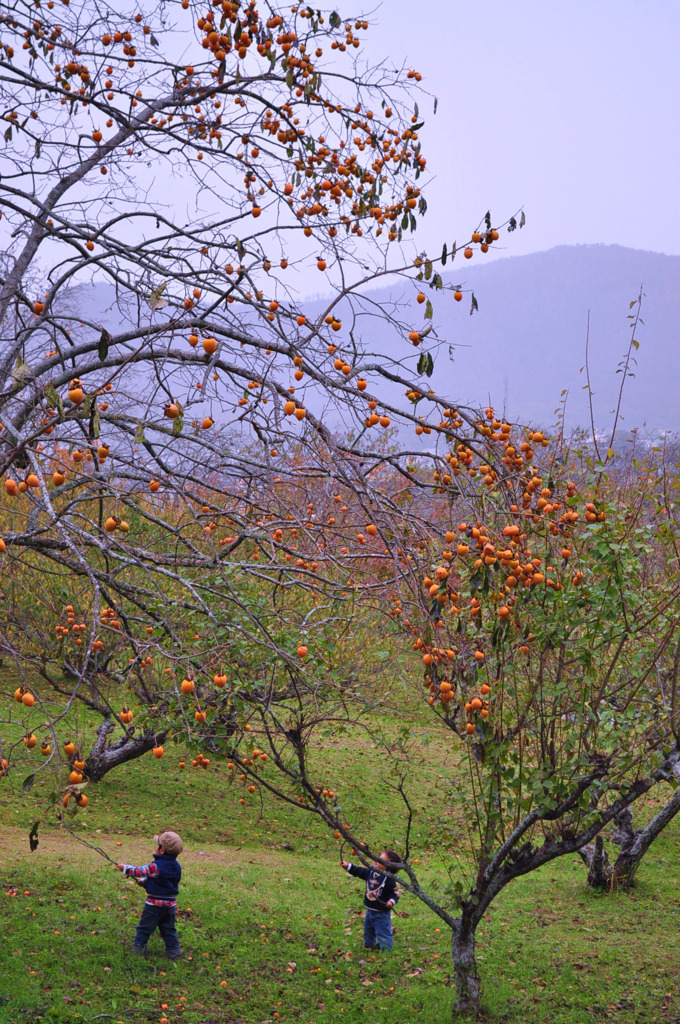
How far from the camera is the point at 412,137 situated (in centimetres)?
509

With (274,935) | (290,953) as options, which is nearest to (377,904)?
(290,953)

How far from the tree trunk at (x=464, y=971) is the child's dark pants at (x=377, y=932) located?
55.3 inches

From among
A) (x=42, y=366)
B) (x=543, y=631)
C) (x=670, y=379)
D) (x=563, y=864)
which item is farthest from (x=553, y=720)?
(x=670, y=379)

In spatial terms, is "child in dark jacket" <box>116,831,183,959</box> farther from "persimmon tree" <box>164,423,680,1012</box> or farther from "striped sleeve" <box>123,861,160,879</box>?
"persimmon tree" <box>164,423,680,1012</box>

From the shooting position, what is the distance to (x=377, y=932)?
23.4 feet

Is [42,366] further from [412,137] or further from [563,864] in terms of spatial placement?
[563,864]

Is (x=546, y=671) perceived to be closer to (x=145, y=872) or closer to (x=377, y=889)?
(x=377, y=889)

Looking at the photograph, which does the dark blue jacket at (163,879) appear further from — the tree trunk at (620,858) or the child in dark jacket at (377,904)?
the tree trunk at (620,858)

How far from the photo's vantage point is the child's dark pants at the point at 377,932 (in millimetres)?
7094

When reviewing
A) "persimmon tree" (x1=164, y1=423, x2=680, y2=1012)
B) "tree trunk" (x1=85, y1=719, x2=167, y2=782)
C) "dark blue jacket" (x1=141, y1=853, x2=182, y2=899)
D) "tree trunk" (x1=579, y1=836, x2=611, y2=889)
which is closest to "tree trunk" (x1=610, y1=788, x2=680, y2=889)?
"tree trunk" (x1=579, y1=836, x2=611, y2=889)

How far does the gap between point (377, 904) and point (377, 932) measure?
0.40 metres

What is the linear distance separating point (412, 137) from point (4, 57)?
2.70 meters

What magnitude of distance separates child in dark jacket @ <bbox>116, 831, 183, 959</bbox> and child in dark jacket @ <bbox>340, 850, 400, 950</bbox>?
4.50 ft

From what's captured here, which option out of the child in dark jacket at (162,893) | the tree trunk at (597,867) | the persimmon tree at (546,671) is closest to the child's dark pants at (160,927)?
the child in dark jacket at (162,893)
